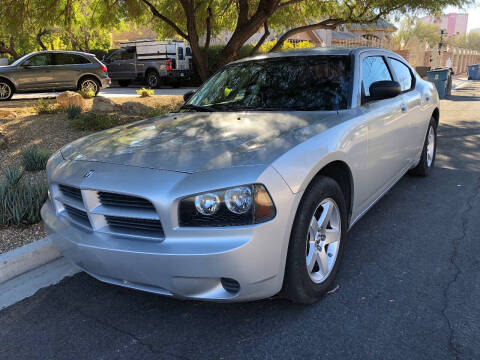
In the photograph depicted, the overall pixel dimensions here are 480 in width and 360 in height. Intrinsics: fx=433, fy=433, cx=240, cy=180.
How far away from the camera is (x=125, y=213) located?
97.4 inches

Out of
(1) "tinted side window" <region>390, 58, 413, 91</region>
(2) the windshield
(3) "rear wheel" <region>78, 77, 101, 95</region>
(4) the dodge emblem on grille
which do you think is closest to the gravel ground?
(4) the dodge emblem on grille

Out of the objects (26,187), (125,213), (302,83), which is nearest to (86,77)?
(26,187)

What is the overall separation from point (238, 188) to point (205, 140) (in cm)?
75

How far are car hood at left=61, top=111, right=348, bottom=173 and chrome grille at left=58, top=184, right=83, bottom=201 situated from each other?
0.22 meters

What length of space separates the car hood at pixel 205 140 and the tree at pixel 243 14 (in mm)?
6570

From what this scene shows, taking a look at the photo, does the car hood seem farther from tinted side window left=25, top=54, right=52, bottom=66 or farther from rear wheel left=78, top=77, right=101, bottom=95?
tinted side window left=25, top=54, right=52, bottom=66

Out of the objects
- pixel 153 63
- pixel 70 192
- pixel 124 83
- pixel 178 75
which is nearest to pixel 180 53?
pixel 178 75

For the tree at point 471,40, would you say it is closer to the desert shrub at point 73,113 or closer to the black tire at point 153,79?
the black tire at point 153,79

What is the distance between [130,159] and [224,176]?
2.39 ft

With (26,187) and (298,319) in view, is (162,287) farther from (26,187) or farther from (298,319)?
(26,187)

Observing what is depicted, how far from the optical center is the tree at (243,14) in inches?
386

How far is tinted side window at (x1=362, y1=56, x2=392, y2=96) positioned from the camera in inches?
153

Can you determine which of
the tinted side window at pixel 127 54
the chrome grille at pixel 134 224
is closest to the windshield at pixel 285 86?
the chrome grille at pixel 134 224

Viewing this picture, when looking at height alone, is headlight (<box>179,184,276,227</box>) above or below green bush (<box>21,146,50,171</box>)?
above
